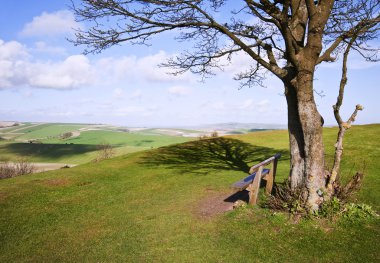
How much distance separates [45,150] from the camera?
125m

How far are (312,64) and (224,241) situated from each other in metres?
6.14

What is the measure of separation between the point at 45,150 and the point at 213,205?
129 metres

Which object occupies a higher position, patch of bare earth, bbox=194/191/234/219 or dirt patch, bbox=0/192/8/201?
patch of bare earth, bbox=194/191/234/219

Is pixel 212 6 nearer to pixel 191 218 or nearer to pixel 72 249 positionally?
pixel 191 218

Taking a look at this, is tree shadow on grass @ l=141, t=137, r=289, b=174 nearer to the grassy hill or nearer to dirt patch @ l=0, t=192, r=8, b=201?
the grassy hill

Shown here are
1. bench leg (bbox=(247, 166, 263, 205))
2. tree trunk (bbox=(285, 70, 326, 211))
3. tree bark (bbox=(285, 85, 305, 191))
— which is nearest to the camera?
tree trunk (bbox=(285, 70, 326, 211))

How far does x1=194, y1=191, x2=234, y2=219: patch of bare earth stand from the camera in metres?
10.7

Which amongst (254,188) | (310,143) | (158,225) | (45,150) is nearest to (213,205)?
(254,188)

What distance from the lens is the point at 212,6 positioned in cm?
1188

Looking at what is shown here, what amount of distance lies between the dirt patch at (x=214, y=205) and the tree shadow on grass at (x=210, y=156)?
5.34m

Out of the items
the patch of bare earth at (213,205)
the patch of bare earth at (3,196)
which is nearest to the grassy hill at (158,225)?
the patch of bare earth at (213,205)

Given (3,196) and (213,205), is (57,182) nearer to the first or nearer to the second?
(3,196)

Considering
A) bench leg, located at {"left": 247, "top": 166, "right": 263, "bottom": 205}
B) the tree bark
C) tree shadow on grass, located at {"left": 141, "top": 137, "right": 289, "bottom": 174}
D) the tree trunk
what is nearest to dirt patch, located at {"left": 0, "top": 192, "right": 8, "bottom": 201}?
tree shadow on grass, located at {"left": 141, "top": 137, "right": 289, "bottom": 174}

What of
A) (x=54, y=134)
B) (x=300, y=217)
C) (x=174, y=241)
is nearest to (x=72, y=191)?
(x=174, y=241)
